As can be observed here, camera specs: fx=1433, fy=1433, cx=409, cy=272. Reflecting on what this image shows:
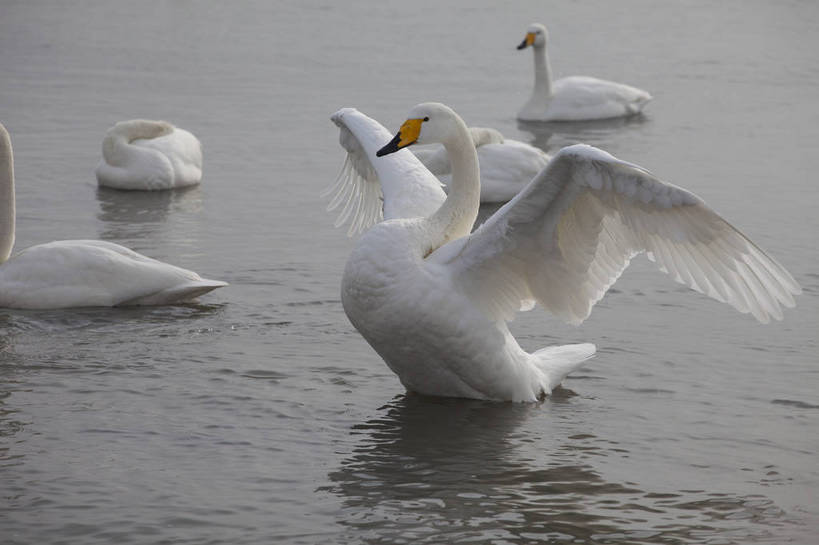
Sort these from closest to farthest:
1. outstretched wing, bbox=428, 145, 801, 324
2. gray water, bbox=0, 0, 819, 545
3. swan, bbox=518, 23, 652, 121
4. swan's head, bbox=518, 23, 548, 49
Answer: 1. gray water, bbox=0, 0, 819, 545
2. outstretched wing, bbox=428, 145, 801, 324
3. swan, bbox=518, 23, 652, 121
4. swan's head, bbox=518, 23, 548, 49

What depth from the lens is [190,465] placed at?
7242 millimetres

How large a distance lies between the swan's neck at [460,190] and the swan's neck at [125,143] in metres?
6.89

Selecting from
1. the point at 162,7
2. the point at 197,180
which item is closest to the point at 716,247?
the point at 197,180

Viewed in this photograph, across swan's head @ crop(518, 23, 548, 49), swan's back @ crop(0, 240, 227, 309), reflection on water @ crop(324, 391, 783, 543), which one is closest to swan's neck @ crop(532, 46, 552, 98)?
swan's head @ crop(518, 23, 548, 49)

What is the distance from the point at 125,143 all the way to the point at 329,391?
7046 mm

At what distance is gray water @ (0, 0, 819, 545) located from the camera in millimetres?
6785

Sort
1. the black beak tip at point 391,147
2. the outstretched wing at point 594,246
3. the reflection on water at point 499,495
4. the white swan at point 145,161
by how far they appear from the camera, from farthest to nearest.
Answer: the white swan at point 145,161, the black beak tip at point 391,147, the outstretched wing at point 594,246, the reflection on water at point 499,495

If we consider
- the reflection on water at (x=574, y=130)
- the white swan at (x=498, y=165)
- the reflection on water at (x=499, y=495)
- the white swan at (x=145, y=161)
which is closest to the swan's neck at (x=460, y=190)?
the reflection on water at (x=499, y=495)

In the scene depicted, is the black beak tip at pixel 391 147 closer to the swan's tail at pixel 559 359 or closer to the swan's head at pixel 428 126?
the swan's head at pixel 428 126

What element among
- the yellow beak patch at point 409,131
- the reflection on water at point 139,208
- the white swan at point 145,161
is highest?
the yellow beak patch at point 409,131

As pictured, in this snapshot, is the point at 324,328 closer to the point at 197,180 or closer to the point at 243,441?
the point at 243,441

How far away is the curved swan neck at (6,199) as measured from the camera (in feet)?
34.8

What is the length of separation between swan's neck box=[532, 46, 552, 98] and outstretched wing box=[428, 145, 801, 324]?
37.7ft

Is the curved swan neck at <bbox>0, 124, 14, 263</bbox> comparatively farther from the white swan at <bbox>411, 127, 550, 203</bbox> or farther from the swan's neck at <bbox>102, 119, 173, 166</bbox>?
the white swan at <bbox>411, 127, 550, 203</bbox>
